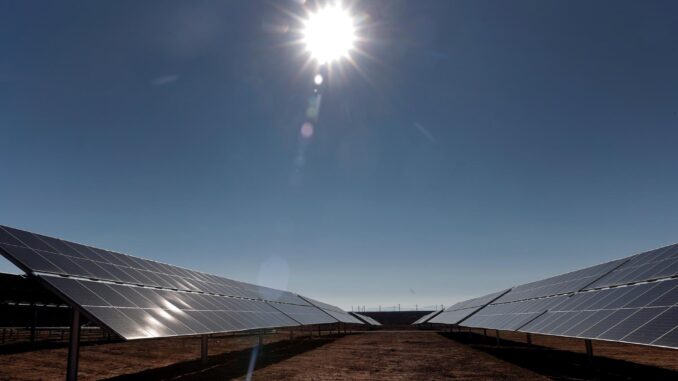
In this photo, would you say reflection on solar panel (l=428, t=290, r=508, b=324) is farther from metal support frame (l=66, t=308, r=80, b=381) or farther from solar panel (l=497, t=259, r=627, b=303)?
metal support frame (l=66, t=308, r=80, b=381)

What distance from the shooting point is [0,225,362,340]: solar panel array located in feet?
47.5

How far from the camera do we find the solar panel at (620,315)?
15.2 meters

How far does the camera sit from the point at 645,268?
24297 mm

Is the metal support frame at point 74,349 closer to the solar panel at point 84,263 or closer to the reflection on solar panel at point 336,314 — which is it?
the solar panel at point 84,263

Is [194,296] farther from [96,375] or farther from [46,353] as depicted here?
[46,353]

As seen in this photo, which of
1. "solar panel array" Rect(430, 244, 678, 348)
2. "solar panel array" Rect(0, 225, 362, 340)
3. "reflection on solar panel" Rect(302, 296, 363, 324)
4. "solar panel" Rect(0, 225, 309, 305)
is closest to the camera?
"solar panel array" Rect(0, 225, 362, 340)

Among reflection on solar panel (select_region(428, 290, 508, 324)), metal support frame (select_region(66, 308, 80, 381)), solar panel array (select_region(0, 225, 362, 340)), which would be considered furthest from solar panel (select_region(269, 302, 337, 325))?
metal support frame (select_region(66, 308, 80, 381))

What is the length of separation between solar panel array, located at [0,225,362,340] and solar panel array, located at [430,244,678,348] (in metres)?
16.0

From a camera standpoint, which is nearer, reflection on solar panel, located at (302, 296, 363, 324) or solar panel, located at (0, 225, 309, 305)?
solar panel, located at (0, 225, 309, 305)

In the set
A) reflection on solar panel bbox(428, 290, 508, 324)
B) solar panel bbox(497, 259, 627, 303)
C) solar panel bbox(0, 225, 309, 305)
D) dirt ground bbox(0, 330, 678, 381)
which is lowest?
dirt ground bbox(0, 330, 678, 381)

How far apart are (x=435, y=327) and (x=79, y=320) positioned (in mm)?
79480

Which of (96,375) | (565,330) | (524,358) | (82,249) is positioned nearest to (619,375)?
(565,330)

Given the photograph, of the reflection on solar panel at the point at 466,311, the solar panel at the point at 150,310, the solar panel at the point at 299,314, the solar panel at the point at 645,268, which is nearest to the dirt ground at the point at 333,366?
the solar panel at the point at 150,310

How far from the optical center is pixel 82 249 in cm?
2136
